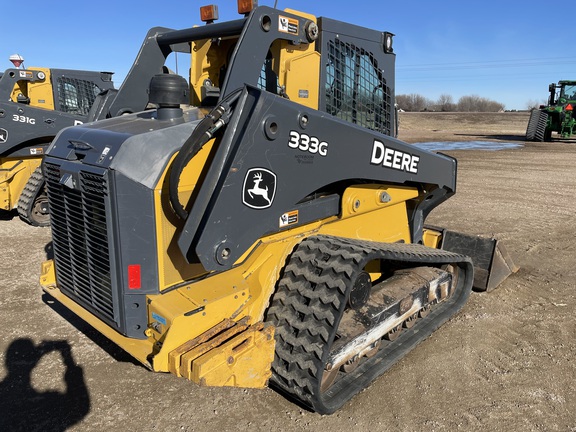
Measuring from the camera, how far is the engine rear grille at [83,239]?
109 inches

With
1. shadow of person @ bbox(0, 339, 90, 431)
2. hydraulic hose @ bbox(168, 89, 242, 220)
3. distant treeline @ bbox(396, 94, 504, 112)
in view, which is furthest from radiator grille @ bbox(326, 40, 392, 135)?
distant treeline @ bbox(396, 94, 504, 112)

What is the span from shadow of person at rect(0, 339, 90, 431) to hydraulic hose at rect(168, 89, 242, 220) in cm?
169

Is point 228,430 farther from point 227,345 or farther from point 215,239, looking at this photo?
point 215,239

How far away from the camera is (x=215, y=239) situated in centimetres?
270

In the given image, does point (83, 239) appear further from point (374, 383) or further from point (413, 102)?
point (413, 102)

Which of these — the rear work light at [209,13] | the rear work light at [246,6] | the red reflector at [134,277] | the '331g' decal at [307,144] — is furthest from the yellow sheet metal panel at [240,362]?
the rear work light at [209,13]

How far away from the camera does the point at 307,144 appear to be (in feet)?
9.86

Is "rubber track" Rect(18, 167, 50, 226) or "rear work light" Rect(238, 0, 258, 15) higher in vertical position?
"rear work light" Rect(238, 0, 258, 15)

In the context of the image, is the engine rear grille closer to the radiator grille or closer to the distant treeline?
the radiator grille

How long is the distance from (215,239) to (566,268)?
492 cm

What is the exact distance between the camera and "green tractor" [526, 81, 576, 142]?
864 inches

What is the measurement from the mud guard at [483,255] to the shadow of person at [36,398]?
384 centimetres

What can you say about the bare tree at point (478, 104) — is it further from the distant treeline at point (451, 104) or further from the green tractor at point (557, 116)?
the green tractor at point (557, 116)

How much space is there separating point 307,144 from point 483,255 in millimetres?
3088
